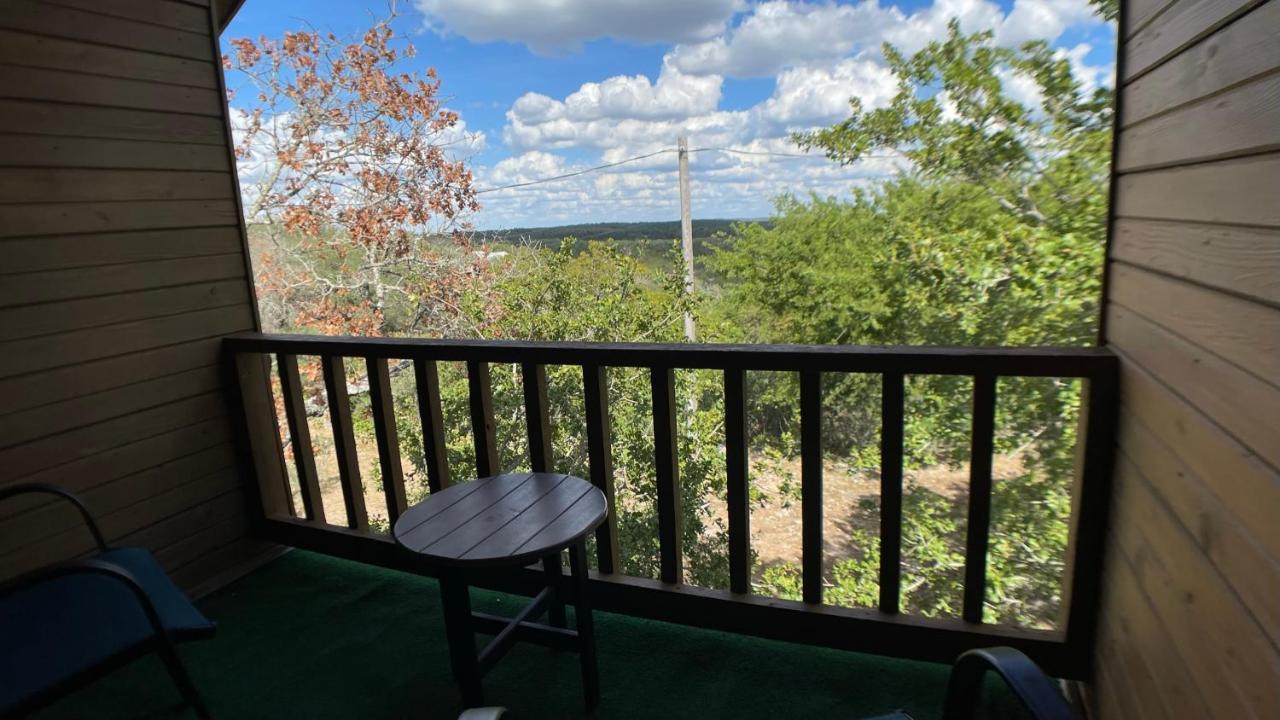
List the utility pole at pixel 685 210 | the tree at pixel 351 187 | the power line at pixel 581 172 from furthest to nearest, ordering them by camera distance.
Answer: the power line at pixel 581 172 < the utility pole at pixel 685 210 < the tree at pixel 351 187

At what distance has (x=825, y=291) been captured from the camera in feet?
26.1

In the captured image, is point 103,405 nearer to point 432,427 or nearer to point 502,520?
point 432,427

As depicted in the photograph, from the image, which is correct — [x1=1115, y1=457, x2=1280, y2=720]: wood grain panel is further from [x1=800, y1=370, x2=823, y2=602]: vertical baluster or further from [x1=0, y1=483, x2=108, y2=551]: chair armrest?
[x1=0, y1=483, x2=108, y2=551]: chair armrest

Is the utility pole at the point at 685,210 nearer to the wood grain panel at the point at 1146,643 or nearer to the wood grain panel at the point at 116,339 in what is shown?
the wood grain panel at the point at 116,339

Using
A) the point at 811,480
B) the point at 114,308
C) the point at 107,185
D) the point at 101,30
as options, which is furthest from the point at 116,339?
the point at 811,480

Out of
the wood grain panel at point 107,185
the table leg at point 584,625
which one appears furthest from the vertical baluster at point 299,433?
the table leg at point 584,625

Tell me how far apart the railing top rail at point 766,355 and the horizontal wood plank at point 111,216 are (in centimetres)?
71

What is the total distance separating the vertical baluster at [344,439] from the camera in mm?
2558

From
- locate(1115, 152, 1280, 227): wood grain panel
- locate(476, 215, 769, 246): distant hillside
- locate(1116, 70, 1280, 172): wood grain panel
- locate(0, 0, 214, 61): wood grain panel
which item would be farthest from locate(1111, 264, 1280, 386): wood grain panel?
locate(476, 215, 769, 246): distant hillside

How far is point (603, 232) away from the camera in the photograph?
8.87m

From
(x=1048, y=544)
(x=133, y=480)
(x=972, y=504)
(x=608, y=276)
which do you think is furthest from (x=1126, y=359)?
(x=608, y=276)

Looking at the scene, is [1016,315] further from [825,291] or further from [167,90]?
[167,90]

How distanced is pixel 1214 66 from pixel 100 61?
312cm

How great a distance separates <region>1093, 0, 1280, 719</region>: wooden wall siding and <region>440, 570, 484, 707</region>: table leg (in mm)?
1459
